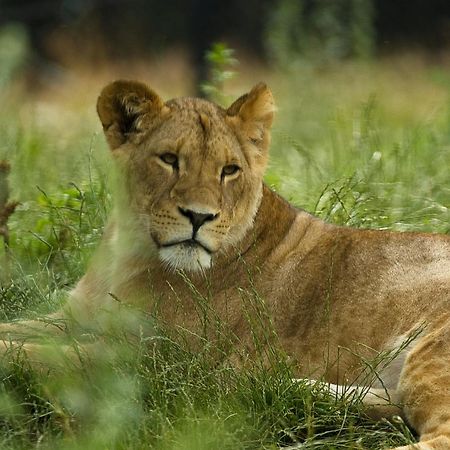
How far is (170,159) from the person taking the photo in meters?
4.64

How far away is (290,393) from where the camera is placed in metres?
4.10

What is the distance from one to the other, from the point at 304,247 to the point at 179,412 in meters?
1.06

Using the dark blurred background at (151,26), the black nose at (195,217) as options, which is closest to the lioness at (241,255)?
the black nose at (195,217)

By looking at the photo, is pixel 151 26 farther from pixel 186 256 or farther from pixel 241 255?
pixel 186 256

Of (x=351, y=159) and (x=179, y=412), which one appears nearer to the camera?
(x=179, y=412)

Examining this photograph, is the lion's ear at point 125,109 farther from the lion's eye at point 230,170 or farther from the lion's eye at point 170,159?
the lion's eye at point 230,170

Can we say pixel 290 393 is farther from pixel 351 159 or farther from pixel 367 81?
pixel 367 81

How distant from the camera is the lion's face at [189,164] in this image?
178 inches

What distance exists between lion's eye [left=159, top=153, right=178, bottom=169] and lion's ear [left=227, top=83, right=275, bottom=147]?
31cm

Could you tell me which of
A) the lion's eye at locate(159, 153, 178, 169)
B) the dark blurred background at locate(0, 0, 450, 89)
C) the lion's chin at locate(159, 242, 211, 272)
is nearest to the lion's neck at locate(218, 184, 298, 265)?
the lion's chin at locate(159, 242, 211, 272)

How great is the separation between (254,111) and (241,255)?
0.51 m

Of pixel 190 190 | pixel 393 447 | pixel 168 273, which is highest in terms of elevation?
pixel 190 190

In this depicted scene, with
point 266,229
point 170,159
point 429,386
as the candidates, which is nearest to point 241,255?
point 266,229

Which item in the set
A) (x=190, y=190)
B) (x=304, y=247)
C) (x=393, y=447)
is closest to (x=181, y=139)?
(x=190, y=190)
